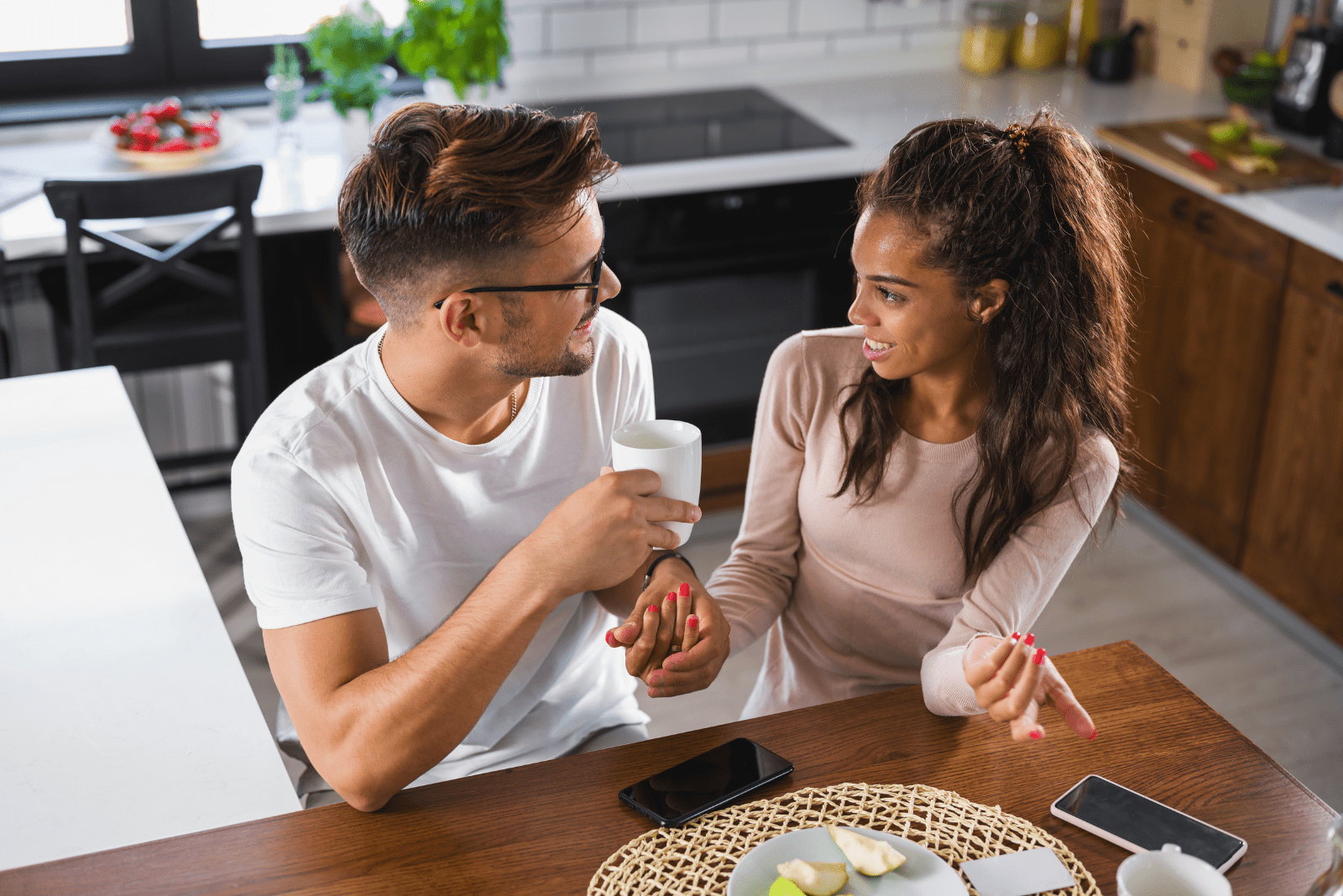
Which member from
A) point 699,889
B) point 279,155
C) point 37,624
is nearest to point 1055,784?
point 699,889

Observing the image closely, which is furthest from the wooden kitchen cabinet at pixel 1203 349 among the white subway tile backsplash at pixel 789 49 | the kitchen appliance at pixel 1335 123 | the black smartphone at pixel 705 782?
the black smartphone at pixel 705 782

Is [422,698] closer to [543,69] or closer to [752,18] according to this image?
[543,69]

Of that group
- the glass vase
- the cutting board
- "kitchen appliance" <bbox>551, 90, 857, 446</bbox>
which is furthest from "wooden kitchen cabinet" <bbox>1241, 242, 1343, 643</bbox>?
the glass vase

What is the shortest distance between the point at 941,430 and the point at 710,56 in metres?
2.16

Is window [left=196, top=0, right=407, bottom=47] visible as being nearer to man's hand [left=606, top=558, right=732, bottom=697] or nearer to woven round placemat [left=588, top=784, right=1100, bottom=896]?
man's hand [left=606, top=558, right=732, bottom=697]

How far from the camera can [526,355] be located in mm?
1424

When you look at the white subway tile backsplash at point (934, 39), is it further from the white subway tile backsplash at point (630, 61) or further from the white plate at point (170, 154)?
the white plate at point (170, 154)

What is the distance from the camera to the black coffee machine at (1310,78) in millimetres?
2975

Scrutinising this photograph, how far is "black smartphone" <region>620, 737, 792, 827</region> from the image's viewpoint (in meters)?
1.18

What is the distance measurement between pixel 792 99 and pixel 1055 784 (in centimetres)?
241

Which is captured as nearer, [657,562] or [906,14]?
[657,562]

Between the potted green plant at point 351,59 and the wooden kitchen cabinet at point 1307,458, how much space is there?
76.8 inches

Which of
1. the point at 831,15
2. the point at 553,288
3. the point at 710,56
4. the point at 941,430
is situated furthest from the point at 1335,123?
the point at 553,288

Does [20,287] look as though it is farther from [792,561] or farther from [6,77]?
[792,561]
